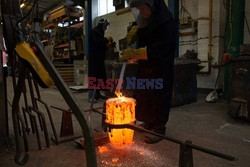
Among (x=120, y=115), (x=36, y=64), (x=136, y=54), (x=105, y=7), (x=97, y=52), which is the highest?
(x=105, y=7)

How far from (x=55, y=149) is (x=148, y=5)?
1711 millimetres

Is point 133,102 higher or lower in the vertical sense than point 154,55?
lower

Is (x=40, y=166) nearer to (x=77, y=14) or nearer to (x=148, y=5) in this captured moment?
(x=148, y=5)

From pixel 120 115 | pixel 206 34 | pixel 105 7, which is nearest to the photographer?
pixel 120 115

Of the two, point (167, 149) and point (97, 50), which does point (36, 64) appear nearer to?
point (167, 149)

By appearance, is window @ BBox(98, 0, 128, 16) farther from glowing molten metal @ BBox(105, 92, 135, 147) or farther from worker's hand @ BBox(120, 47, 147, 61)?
glowing molten metal @ BBox(105, 92, 135, 147)

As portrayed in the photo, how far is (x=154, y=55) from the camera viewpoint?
214 cm

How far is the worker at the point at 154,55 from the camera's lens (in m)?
2.15

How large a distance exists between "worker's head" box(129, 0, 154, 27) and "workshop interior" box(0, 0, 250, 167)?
0.04 ft

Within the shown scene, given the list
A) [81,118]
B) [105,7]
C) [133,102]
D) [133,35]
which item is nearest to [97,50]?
[133,35]

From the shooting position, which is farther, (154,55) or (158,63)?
(158,63)

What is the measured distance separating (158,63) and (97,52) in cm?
243

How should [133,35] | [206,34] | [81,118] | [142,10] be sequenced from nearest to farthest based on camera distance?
[81,118], [142,10], [133,35], [206,34]

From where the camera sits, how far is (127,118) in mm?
1963
